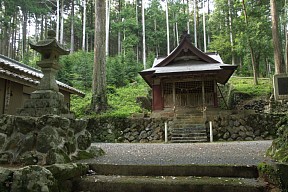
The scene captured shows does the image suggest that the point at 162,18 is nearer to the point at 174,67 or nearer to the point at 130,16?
the point at 130,16

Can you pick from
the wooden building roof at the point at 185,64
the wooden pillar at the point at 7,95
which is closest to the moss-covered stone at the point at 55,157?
the wooden pillar at the point at 7,95

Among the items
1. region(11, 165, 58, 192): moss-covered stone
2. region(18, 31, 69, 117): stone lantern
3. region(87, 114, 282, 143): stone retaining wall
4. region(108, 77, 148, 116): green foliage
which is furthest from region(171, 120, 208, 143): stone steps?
region(11, 165, 58, 192): moss-covered stone

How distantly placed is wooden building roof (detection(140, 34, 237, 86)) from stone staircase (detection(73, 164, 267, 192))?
920cm

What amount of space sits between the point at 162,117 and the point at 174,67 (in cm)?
Result: 377

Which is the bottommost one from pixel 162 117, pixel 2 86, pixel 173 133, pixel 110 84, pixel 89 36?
pixel 173 133

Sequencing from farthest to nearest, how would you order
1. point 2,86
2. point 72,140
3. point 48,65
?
point 2,86, point 48,65, point 72,140

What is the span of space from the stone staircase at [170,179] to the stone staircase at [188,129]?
6647mm

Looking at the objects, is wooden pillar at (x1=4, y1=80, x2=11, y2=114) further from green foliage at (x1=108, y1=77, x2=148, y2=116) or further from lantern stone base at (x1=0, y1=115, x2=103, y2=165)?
green foliage at (x1=108, y1=77, x2=148, y2=116)

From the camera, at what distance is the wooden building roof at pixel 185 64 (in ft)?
41.1

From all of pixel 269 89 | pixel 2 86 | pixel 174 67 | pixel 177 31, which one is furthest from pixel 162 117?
pixel 177 31

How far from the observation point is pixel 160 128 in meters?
11.2

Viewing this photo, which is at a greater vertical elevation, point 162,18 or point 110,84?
point 162,18

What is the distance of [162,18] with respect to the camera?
3656 cm

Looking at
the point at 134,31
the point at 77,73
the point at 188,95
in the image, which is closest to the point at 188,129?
the point at 188,95
